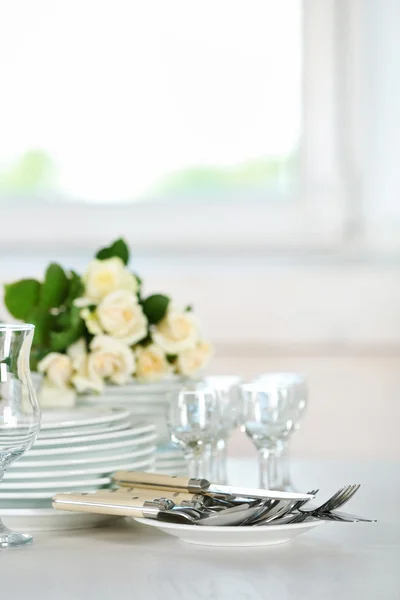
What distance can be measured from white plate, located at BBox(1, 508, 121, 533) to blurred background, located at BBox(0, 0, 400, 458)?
1259mm

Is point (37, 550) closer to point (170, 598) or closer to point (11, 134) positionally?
point (170, 598)

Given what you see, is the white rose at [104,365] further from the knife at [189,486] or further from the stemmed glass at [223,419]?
the knife at [189,486]

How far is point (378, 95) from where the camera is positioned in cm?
221

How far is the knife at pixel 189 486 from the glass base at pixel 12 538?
11 centimetres

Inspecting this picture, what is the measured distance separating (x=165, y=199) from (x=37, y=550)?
158 cm

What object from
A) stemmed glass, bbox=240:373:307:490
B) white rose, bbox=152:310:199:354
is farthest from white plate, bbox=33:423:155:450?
white rose, bbox=152:310:199:354

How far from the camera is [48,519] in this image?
0.89m

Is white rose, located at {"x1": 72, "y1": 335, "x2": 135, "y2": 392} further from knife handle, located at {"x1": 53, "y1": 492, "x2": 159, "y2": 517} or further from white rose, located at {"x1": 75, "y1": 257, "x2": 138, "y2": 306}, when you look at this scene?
knife handle, located at {"x1": 53, "y1": 492, "x2": 159, "y2": 517}

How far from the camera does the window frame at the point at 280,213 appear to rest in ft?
7.25

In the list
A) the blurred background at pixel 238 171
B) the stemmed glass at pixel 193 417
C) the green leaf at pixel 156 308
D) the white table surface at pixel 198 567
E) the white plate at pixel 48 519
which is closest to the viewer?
the white table surface at pixel 198 567

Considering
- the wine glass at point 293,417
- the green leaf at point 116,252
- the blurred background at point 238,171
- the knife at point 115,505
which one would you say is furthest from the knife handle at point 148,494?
the blurred background at point 238,171

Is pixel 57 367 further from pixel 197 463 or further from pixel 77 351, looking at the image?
pixel 197 463

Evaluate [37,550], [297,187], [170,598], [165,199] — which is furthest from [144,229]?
[170,598]

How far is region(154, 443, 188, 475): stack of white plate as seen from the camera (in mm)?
1156
